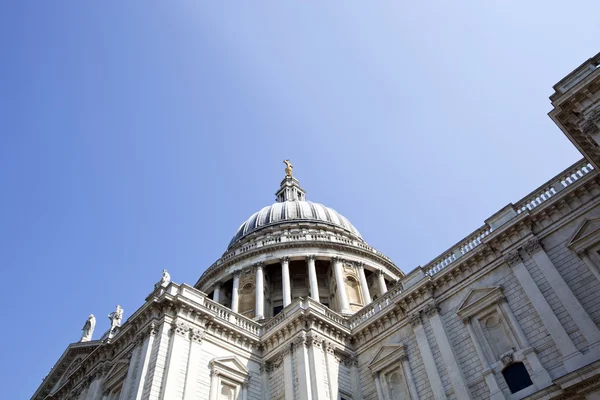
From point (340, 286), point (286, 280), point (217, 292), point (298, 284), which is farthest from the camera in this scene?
point (298, 284)

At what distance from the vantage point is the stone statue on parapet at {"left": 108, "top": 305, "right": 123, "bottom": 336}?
1103 inches

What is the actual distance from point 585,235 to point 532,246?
2.07m

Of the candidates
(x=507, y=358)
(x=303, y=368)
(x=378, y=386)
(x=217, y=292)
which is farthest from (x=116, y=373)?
(x=507, y=358)

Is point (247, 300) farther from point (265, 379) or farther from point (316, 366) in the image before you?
point (316, 366)

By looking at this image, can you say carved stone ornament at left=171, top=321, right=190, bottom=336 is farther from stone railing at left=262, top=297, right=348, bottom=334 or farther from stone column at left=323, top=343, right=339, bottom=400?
stone column at left=323, top=343, right=339, bottom=400

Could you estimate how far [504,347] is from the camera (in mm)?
19594

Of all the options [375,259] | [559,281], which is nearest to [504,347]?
[559,281]

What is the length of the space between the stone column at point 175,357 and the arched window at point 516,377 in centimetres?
1345

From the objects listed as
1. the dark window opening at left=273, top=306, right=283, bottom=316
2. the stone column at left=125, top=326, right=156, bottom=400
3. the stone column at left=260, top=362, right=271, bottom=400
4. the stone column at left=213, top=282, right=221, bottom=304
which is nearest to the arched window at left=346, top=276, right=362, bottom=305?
the dark window opening at left=273, top=306, right=283, bottom=316

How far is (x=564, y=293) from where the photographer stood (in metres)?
18.7

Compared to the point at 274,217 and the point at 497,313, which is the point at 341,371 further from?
A: the point at 274,217

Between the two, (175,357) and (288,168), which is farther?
(288,168)

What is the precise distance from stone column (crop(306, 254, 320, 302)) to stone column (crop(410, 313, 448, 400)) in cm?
1463

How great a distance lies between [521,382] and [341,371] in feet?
28.8
